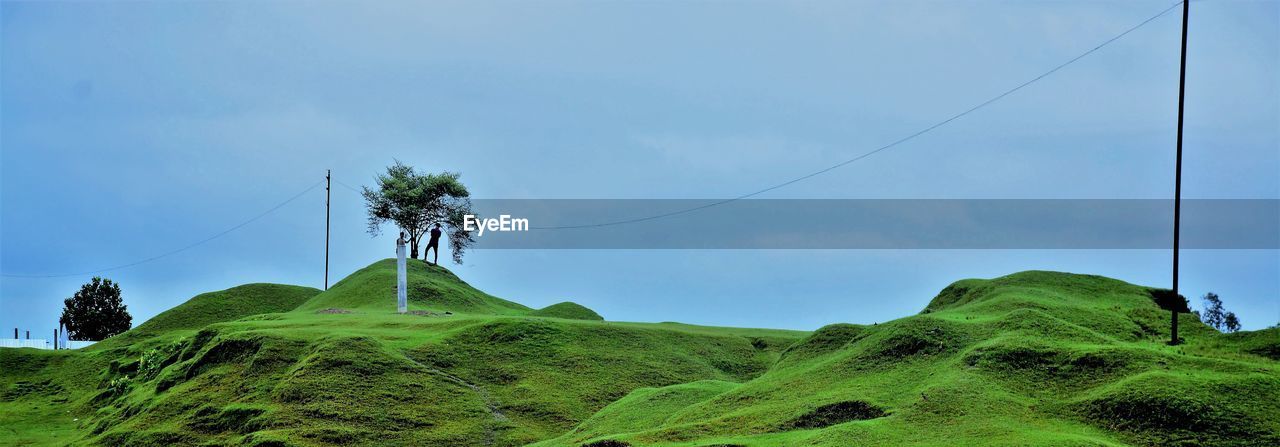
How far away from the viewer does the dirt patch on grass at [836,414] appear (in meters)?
33.3

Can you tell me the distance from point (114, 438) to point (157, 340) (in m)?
23.2

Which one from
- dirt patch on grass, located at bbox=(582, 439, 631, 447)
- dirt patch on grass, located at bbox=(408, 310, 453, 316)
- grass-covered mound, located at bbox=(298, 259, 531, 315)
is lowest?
dirt patch on grass, located at bbox=(582, 439, 631, 447)

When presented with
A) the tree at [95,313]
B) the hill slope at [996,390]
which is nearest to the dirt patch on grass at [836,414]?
the hill slope at [996,390]

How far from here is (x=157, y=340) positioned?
68.2m

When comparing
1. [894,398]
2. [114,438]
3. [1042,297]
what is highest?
[1042,297]

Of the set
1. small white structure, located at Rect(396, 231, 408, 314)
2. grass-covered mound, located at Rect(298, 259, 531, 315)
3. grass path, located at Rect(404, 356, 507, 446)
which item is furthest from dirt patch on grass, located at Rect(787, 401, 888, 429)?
grass-covered mound, located at Rect(298, 259, 531, 315)

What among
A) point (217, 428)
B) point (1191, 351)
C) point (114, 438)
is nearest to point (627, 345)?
point (217, 428)

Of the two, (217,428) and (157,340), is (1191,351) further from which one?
(157,340)

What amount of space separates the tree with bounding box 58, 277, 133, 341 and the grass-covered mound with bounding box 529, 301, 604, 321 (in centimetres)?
4288

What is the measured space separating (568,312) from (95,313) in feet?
155

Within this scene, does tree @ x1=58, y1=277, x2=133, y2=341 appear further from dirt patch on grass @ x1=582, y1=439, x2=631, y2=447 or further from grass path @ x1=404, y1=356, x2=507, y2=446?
dirt patch on grass @ x1=582, y1=439, x2=631, y2=447

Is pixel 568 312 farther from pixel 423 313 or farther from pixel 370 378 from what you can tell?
pixel 370 378

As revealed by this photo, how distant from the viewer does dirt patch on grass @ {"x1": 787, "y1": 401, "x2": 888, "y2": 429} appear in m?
33.3

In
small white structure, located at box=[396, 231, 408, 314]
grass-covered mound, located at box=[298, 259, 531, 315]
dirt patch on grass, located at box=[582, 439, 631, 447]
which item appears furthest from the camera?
grass-covered mound, located at box=[298, 259, 531, 315]
